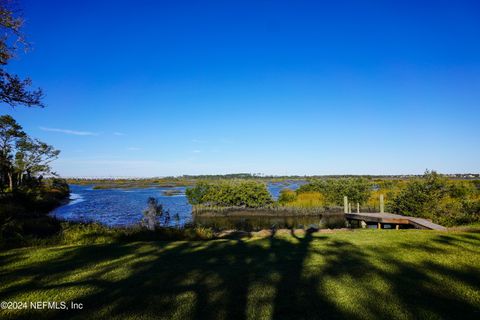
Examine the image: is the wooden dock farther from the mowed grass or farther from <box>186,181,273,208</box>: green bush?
<box>186,181,273,208</box>: green bush

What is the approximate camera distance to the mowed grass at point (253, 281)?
402 centimetres

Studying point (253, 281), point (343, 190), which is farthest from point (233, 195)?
point (253, 281)

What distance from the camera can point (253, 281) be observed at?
5098 millimetres

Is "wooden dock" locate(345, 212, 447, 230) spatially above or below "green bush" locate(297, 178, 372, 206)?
below

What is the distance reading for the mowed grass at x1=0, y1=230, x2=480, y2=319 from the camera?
4.02 metres

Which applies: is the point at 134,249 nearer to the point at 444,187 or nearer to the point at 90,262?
the point at 90,262

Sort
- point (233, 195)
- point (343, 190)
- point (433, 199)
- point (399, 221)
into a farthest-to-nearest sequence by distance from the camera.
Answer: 1. point (233, 195)
2. point (343, 190)
3. point (433, 199)
4. point (399, 221)

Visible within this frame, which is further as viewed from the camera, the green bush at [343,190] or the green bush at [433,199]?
the green bush at [343,190]

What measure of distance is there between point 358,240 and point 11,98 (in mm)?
11214

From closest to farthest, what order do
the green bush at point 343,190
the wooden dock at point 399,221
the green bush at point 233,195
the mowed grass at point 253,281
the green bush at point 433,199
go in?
the mowed grass at point 253,281
the wooden dock at point 399,221
the green bush at point 433,199
the green bush at point 343,190
the green bush at point 233,195

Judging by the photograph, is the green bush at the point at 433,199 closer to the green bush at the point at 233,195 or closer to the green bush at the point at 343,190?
the green bush at the point at 343,190

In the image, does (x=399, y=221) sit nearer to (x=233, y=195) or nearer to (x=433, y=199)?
(x=433, y=199)

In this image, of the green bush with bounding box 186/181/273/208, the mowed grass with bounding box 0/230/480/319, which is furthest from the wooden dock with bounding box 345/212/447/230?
the green bush with bounding box 186/181/273/208

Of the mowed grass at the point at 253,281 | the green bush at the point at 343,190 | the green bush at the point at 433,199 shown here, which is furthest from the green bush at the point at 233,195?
the mowed grass at the point at 253,281
